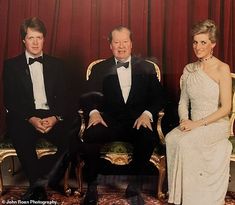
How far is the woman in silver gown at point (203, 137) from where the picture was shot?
6.08 ft

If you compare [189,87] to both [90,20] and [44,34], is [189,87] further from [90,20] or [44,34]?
[44,34]

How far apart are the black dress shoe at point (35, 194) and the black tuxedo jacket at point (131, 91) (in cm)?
48

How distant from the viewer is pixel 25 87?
6.50ft

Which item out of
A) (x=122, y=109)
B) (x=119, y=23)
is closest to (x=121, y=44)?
(x=119, y=23)

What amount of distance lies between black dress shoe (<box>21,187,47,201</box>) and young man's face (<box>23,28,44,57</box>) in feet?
2.24

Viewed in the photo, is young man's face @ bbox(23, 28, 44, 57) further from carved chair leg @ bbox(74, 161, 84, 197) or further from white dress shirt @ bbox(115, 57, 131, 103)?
carved chair leg @ bbox(74, 161, 84, 197)

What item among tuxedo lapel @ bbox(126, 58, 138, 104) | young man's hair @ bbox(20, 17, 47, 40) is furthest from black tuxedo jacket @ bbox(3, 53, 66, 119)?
tuxedo lapel @ bbox(126, 58, 138, 104)

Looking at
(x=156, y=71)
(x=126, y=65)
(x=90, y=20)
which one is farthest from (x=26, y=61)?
(x=156, y=71)

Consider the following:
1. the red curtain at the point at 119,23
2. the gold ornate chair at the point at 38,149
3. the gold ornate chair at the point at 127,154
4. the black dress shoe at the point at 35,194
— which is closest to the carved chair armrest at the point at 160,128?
the gold ornate chair at the point at 127,154

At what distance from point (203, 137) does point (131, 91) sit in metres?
0.43

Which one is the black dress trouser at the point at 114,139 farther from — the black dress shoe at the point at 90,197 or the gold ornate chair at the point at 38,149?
the gold ornate chair at the point at 38,149

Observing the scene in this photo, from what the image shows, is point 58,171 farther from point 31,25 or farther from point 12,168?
point 31,25

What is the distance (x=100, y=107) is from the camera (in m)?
2.01

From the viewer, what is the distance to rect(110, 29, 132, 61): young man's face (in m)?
1.98
